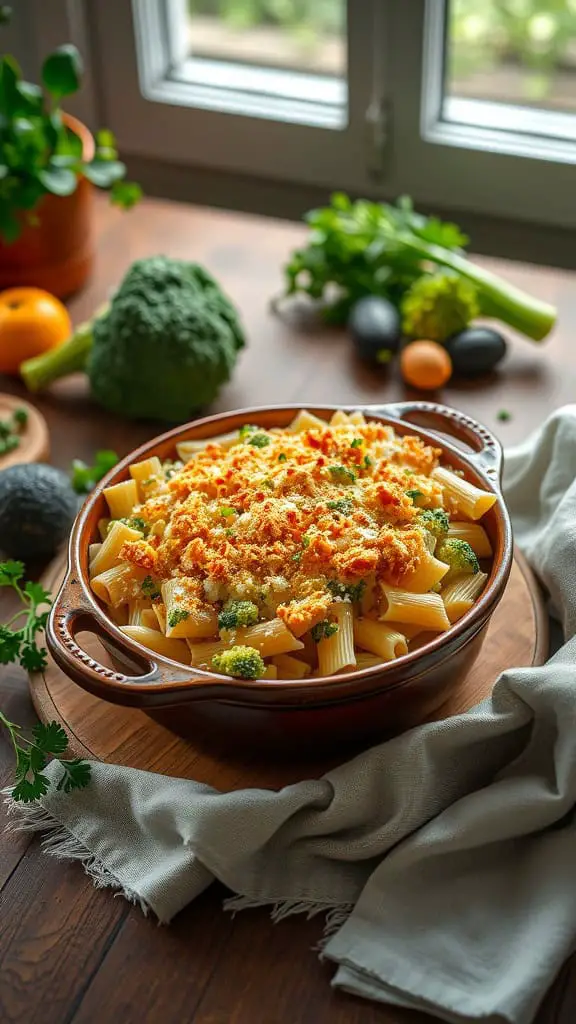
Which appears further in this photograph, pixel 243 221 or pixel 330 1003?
pixel 243 221

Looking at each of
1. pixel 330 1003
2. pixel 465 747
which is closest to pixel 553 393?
pixel 465 747

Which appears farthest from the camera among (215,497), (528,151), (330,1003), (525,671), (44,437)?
(528,151)

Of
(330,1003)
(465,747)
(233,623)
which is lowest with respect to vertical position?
(330,1003)

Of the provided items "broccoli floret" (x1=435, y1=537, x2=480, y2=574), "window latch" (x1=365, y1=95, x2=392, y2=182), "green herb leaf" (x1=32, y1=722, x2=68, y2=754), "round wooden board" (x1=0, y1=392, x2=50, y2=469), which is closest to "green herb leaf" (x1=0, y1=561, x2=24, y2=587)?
"green herb leaf" (x1=32, y1=722, x2=68, y2=754)

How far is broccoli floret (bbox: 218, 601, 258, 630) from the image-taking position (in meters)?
1.43

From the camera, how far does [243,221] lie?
2.81 m

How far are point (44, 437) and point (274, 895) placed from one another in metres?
1.02

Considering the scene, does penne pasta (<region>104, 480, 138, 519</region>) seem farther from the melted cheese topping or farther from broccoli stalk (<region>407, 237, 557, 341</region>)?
broccoli stalk (<region>407, 237, 557, 341</region>)

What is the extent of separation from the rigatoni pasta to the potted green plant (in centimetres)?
83

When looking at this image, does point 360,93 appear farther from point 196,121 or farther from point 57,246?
point 57,246

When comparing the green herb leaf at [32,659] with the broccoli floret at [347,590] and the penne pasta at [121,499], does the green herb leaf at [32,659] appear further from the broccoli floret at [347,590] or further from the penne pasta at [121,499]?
the broccoli floret at [347,590]

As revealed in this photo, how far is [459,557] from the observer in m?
1.52

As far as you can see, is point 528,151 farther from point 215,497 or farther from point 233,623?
point 233,623

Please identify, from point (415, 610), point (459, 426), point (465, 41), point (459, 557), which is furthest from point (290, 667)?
point (465, 41)
